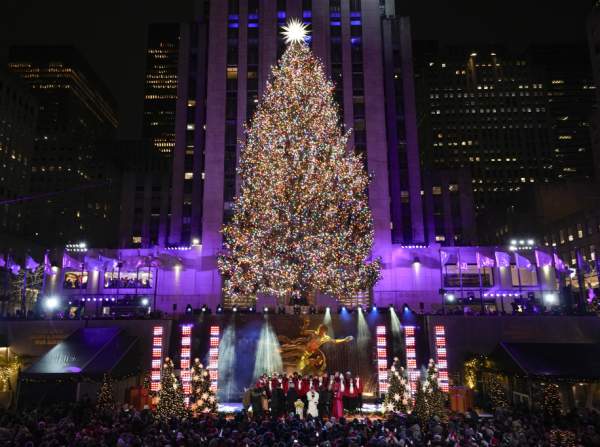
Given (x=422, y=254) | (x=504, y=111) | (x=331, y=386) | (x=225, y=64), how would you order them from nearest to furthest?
(x=331, y=386) < (x=422, y=254) < (x=225, y=64) < (x=504, y=111)

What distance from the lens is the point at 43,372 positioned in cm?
2622

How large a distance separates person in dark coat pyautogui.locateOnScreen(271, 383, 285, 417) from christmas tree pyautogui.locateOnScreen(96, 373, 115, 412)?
26.0ft

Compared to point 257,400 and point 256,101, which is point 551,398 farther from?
point 256,101

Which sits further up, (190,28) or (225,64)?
(190,28)

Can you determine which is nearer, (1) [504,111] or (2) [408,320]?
(2) [408,320]

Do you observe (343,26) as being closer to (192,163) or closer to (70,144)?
(192,163)

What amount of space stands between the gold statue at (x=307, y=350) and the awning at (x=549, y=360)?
8.73 meters

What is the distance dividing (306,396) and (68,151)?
13301 centimetres

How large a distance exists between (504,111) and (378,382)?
13762 centimetres

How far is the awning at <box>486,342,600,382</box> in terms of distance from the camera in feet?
81.1

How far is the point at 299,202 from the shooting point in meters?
36.6

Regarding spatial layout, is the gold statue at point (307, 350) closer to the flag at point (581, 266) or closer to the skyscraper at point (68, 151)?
the flag at point (581, 266)

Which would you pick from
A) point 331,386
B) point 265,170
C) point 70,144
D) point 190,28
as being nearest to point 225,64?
point 190,28

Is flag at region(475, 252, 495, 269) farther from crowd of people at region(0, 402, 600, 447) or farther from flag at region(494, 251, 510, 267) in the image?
crowd of people at region(0, 402, 600, 447)
